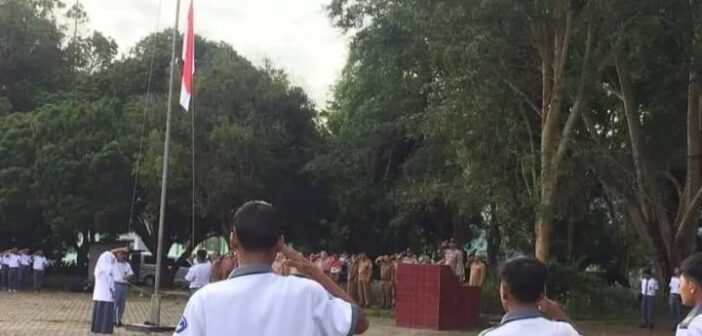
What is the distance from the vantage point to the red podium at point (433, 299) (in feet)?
72.7

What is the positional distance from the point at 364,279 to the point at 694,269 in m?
22.9

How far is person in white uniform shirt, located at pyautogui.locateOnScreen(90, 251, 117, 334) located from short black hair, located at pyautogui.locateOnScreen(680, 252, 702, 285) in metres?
13.1

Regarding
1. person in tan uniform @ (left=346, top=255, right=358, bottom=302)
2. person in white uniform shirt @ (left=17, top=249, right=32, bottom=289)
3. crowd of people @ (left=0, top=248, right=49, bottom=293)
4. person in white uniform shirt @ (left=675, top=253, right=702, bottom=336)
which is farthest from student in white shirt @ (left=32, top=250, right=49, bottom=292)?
person in white uniform shirt @ (left=675, top=253, right=702, bottom=336)

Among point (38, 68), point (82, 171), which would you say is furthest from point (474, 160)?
point (38, 68)

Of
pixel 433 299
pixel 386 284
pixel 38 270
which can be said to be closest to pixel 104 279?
pixel 433 299

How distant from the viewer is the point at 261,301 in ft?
11.8

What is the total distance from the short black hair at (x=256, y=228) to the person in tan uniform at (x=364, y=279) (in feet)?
79.0

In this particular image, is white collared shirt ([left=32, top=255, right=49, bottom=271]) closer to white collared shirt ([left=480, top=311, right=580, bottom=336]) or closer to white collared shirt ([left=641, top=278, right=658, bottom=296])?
white collared shirt ([left=641, top=278, right=658, bottom=296])

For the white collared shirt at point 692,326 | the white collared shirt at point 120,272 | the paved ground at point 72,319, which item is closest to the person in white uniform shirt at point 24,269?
the paved ground at point 72,319

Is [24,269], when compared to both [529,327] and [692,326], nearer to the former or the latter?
[692,326]

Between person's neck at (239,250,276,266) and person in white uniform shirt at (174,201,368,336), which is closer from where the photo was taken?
person in white uniform shirt at (174,201,368,336)

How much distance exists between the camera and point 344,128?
3750 centimetres

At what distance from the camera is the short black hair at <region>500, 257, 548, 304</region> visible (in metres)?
4.09

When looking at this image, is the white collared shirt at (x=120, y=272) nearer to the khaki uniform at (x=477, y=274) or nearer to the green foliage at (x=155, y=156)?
the khaki uniform at (x=477, y=274)
